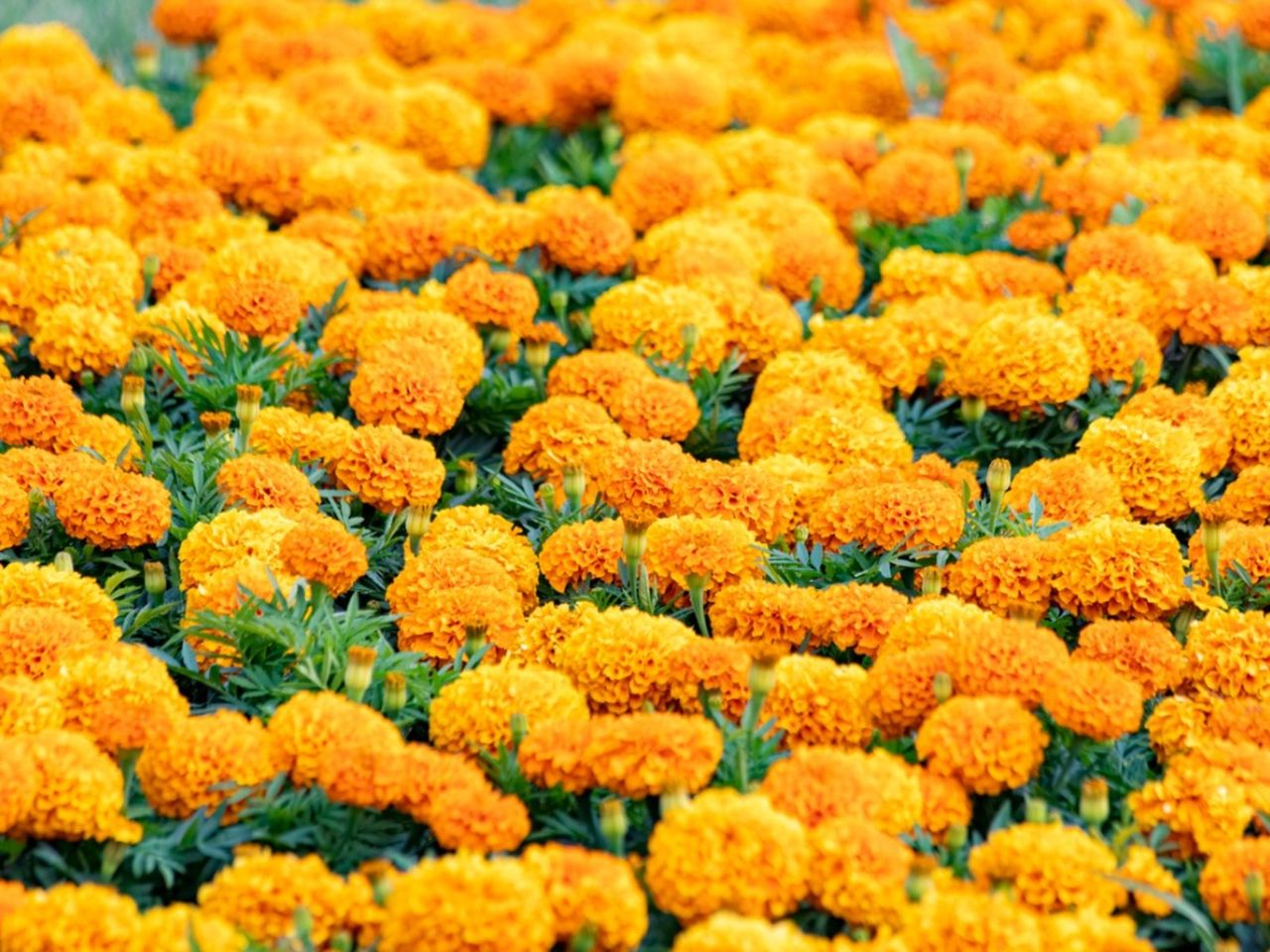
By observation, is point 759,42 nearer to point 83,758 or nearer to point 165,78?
point 165,78

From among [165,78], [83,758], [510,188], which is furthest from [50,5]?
[83,758]

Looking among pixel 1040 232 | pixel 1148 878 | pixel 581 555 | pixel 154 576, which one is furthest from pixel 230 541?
pixel 1040 232

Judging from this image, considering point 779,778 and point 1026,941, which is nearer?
point 1026,941

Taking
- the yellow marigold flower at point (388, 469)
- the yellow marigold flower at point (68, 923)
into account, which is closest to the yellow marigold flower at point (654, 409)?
the yellow marigold flower at point (388, 469)

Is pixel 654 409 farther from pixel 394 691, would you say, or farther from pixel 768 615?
pixel 394 691

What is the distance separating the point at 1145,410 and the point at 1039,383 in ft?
0.75

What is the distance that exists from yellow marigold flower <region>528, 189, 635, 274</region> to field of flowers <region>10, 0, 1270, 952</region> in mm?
14

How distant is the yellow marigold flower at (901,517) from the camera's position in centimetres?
352

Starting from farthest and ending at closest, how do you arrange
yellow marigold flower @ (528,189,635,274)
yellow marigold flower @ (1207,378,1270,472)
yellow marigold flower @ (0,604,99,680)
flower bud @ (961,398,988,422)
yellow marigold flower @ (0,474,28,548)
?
yellow marigold flower @ (528,189,635,274), flower bud @ (961,398,988,422), yellow marigold flower @ (1207,378,1270,472), yellow marigold flower @ (0,474,28,548), yellow marigold flower @ (0,604,99,680)

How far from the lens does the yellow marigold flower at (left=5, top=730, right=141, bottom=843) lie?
269 centimetres

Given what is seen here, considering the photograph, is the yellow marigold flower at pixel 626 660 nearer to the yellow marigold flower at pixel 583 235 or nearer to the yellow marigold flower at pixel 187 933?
the yellow marigold flower at pixel 187 933

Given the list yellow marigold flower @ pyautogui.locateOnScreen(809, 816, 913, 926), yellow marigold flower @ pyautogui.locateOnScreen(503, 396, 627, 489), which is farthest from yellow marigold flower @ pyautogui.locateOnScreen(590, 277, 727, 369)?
yellow marigold flower @ pyautogui.locateOnScreen(809, 816, 913, 926)

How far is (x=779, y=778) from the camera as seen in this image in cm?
274

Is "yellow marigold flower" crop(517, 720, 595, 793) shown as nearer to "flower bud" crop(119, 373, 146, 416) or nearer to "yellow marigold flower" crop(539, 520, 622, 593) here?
→ "yellow marigold flower" crop(539, 520, 622, 593)
